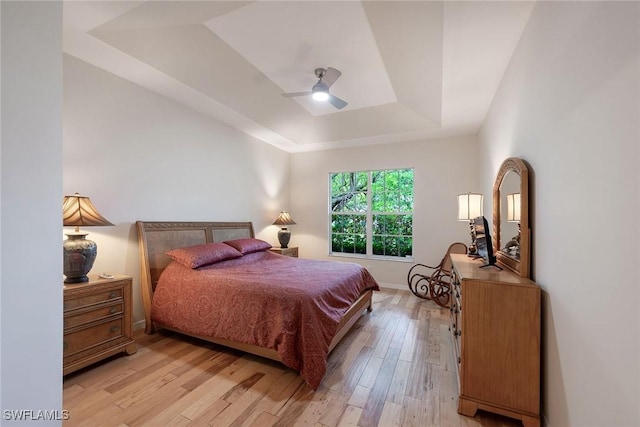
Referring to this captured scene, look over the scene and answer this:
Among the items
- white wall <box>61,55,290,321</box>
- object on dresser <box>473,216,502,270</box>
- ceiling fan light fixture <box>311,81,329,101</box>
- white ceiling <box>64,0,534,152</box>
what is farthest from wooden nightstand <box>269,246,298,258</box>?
object on dresser <box>473,216,502,270</box>

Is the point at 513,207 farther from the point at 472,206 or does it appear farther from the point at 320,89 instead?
the point at 320,89

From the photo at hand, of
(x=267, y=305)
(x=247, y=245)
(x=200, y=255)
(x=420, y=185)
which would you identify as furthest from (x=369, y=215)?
(x=267, y=305)

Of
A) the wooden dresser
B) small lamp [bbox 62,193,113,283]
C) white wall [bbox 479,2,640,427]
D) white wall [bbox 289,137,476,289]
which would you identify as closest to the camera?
white wall [bbox 479,2,640,427]

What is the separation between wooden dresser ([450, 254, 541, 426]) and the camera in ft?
5.04

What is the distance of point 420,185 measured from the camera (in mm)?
4422

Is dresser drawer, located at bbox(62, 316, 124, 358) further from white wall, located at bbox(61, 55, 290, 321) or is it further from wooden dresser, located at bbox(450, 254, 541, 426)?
wooden dresser, located at bbox(450, 254, 541, 426)

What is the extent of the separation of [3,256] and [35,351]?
0.39 meters

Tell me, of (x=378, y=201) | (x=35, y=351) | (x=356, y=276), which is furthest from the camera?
(x=378, y=201)

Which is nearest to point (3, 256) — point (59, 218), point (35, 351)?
point (59, 218)

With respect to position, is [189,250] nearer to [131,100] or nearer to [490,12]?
[131,100]

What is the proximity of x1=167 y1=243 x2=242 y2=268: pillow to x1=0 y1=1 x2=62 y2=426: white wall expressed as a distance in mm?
1657

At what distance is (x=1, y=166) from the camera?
904 millimetres

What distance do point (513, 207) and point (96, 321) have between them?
133 inches

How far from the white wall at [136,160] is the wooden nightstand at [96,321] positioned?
0.52 metres
